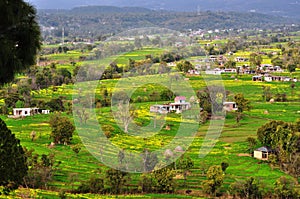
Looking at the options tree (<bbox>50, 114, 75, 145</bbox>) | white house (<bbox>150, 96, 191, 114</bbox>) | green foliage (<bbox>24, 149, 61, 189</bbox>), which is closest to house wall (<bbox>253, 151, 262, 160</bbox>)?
tree (<bbox>50, 114, 75, 145</bbox>)

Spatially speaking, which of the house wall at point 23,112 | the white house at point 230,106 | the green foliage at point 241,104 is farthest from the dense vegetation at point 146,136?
the house wall at point 23,112

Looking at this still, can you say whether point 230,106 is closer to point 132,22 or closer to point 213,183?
point 213,183

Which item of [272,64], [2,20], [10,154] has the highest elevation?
[2,20]

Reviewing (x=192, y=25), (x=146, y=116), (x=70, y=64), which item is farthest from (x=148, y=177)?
(x=192, y=25)

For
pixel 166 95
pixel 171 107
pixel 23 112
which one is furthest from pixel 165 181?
pixel 166 95

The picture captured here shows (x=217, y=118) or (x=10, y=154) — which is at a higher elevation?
(x=10, y=154)

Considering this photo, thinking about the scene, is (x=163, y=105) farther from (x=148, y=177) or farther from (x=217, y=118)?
(x=148, y=177)
